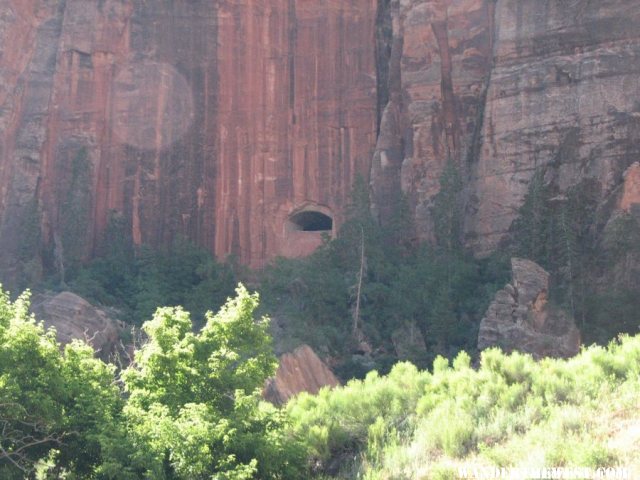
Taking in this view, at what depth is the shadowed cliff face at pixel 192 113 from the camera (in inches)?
1638

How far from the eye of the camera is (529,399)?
1762 cm

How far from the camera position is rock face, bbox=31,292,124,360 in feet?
104

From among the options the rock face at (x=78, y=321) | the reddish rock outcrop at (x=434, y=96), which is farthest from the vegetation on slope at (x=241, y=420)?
the reddish rock outcrop at (x=434, y=96)

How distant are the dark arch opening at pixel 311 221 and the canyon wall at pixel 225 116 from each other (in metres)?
0.08

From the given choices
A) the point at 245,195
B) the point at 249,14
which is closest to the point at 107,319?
the point at 245,195

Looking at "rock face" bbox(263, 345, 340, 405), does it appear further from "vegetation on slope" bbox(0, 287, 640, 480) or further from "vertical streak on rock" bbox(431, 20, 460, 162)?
"vertical streak on rock" bbox(431, 20, 460, 162)

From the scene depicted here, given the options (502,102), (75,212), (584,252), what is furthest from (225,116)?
(584,252)

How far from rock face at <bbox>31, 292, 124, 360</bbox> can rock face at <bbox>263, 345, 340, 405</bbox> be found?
5596mm

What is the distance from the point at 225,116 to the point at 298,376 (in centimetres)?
1588

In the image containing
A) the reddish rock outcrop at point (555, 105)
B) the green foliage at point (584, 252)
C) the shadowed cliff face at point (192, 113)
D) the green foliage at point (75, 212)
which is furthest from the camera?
the shadowed cliff face at point (192, 113)

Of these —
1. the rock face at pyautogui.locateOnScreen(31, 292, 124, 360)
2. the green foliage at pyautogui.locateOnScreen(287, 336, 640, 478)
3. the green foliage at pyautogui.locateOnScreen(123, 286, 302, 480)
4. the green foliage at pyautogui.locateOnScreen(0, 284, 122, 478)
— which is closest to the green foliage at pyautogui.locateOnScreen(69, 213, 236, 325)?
the rock face at pyautogui.locateOnScreen(31, 292, 124, 360)

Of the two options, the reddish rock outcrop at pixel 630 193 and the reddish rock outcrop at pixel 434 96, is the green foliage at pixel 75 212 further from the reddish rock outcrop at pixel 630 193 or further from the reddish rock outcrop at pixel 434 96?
the reddish rock outcrop at pixel 630 193

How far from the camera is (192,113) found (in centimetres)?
4256

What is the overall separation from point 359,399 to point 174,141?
80.7 ft
